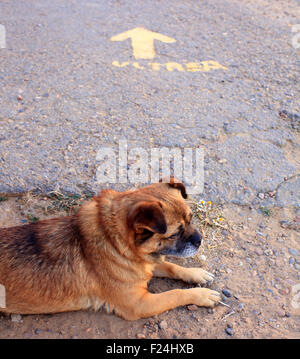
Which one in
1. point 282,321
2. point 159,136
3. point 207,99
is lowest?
point 282,321

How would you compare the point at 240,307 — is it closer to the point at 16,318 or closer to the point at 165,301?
the point at 165,301

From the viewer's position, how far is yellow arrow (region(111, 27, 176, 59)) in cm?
679

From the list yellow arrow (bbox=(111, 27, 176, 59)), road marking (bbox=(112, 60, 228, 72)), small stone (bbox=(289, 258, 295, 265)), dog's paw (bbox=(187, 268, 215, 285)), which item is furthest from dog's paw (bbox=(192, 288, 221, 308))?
yellow arrow (bbox=(111, 27, 176, 59))

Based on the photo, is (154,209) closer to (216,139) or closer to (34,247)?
(34,247)

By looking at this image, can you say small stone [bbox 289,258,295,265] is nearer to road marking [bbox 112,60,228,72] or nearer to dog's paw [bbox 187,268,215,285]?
dog's paw [bbox 187,268,215,285]

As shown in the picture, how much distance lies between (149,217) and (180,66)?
14.7 ft

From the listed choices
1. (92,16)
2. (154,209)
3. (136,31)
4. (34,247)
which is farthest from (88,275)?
(92,16)

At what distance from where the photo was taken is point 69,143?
16.2 ft

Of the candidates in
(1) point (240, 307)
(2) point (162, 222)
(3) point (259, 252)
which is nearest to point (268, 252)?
(3) point (259, 252)

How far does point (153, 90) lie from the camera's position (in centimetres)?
592

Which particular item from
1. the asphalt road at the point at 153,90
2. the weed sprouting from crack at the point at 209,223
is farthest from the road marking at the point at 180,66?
the weed sprouting from crack at the point at 209,223

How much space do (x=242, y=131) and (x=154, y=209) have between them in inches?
116

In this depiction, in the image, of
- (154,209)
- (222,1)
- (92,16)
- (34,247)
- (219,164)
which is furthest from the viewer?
(222,1)

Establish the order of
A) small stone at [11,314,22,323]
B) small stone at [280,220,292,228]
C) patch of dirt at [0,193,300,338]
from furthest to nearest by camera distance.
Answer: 1. small stone at [280,220,292,228]
2. small stone at [11,314,22,323]
3. patch of dirt at [0,193,300,338]
